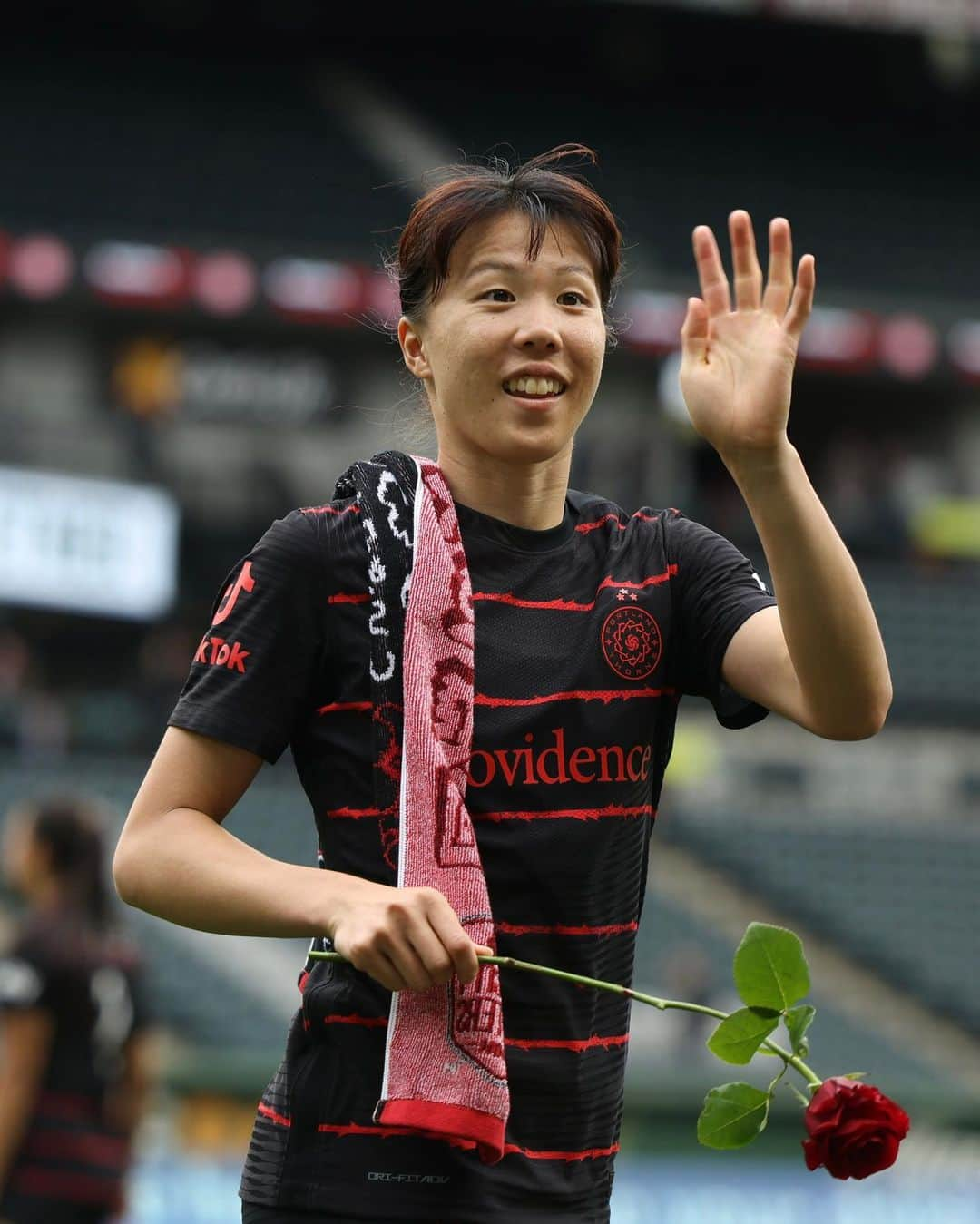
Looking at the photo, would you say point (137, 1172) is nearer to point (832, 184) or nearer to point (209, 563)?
point (209, 563)

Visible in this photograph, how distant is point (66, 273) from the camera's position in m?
15.1

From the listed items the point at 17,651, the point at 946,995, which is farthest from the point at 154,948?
the point at 946,995

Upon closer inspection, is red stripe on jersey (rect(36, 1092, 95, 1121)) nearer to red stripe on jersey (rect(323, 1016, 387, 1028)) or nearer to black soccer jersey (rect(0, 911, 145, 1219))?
black soccer jersey (rect(0, 911, 145, 1219))

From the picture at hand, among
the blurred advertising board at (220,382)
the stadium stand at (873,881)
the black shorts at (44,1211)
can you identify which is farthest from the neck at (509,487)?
the blurred advertising board at (220,382)

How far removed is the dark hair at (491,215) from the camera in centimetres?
209

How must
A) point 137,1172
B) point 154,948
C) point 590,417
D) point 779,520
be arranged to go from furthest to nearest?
point 590,417 < point 154,948 < point 137,1172 < point 779,520

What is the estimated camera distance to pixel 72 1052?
17.0 ft

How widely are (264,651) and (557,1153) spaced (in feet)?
1.82

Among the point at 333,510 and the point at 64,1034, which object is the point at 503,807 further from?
the point at 64,1034

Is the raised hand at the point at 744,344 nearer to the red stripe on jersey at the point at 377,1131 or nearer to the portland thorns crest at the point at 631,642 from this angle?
the portland thorns crest at the point at 631,642

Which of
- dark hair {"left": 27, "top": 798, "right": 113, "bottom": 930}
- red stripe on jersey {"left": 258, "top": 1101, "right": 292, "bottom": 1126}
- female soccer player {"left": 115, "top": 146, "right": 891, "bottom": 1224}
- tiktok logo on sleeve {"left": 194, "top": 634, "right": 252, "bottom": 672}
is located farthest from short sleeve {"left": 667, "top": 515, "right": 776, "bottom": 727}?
dark hair {"left": 27, "top": 798, "right": 113, "bottom": 930}

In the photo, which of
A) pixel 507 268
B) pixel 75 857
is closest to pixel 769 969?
pixel 507 268

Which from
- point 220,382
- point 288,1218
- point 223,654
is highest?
point 220,382

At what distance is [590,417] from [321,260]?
2.86m
